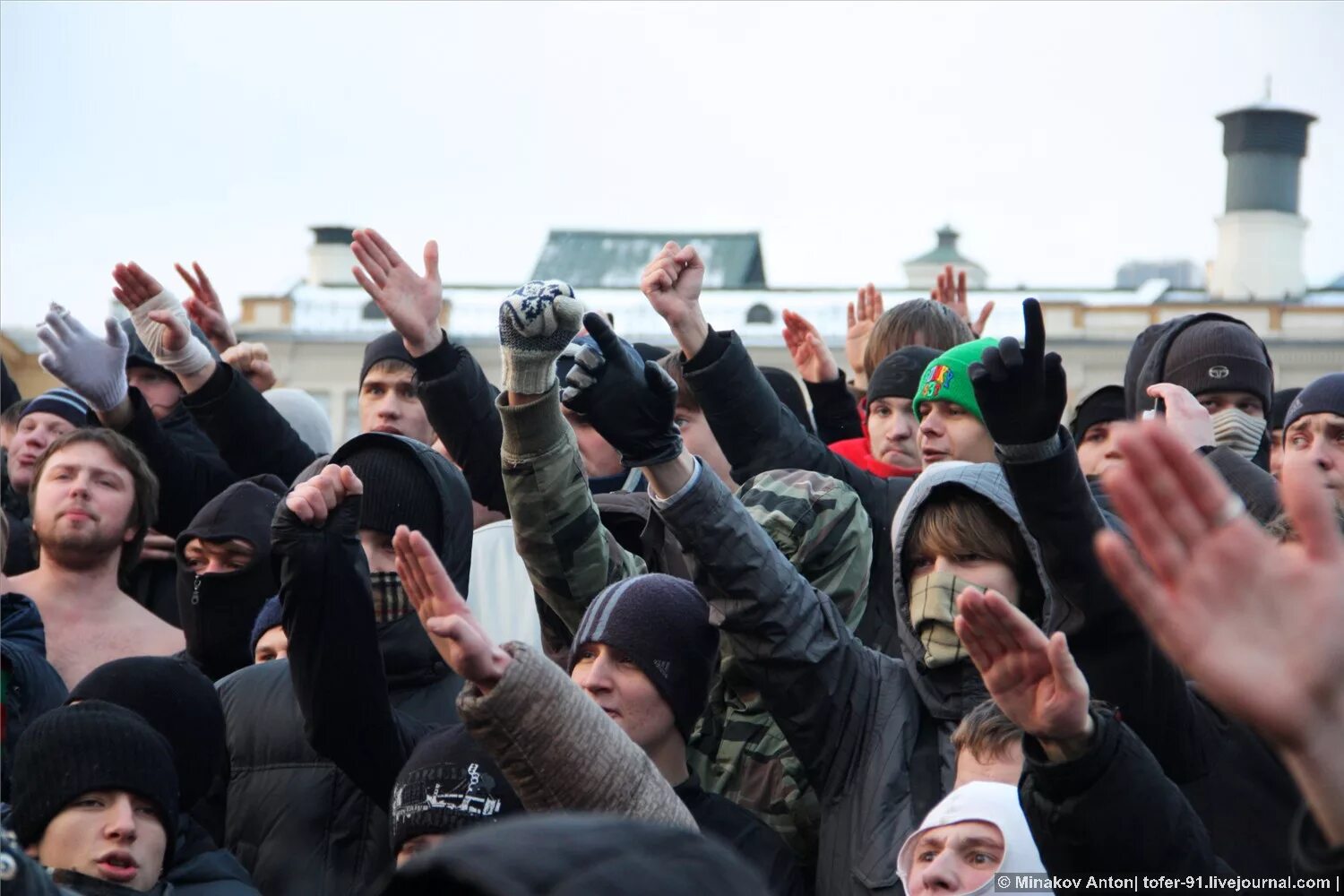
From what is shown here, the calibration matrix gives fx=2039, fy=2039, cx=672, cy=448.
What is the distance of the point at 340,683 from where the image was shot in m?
4.41

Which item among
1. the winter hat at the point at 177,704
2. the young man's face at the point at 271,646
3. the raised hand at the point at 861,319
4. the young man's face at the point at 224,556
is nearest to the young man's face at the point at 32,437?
the young man's face at the point at 224,556

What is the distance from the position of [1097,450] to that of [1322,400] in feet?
2.96

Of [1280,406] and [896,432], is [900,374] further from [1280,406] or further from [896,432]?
[1280,406]

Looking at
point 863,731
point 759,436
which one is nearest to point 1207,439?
point 759,436

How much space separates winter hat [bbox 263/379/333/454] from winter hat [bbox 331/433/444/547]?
2.48 metres

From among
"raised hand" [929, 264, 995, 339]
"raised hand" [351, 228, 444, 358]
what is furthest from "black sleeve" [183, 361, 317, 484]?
"raised hand" [929, 264, 995, 339]

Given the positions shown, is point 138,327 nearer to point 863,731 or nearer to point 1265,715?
point 863,731

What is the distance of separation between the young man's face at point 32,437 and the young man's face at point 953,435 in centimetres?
344

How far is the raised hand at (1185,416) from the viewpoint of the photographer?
17.7ft

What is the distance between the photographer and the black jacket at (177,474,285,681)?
19.5ft

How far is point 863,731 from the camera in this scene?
14.0 ft

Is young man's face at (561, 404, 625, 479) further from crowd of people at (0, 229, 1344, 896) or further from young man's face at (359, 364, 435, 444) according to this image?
young man's face at (359, 364, 435, 444)

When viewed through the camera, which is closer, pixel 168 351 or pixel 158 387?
pixel 168 351

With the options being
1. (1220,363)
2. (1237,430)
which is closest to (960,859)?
(1237,430)
